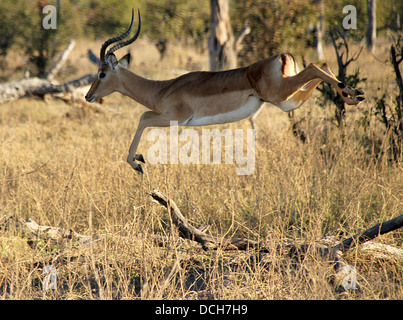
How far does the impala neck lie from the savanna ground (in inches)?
33.1

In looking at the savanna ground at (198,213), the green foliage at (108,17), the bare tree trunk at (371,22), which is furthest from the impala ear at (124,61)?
the green foliage at (108,17)

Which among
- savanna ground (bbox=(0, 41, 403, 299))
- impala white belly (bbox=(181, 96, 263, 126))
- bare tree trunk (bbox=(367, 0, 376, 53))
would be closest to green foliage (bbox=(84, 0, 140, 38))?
bare tree trunk (bbox=(367, 0, 376, 53))

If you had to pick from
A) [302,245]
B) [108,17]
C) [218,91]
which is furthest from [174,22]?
[302,245]

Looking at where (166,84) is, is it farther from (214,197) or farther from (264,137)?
(264,137)

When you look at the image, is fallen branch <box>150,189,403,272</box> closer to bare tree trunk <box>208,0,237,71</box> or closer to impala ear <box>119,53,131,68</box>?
impala ear <box>119,53,131,68</box>

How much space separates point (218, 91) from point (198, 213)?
116 centimetres

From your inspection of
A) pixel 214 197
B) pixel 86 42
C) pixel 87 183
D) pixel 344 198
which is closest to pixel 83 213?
pixel 87 183

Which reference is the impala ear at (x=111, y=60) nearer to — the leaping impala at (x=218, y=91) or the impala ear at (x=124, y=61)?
the leaping impala at (x=218, y=91)

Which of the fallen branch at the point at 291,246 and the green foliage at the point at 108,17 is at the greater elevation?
the green foliage at the point at 108,17

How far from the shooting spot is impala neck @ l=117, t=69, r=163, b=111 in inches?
193

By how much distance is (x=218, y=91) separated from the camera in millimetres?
4398

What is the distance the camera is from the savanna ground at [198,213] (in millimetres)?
3807

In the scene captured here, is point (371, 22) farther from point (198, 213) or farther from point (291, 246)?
point (291, 246)

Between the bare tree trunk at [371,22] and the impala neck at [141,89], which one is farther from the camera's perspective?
the bare tree trunk at [371,22]
